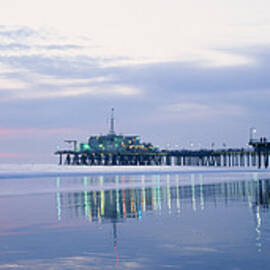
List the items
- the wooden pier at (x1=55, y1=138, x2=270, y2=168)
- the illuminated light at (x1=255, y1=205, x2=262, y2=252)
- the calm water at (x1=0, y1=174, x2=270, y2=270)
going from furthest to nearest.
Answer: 1. the wooden pier at (x1=55, y1=138, x2=270, y2=168)
2. the illuminated light at (x1=255, y1=205, x2=262, y2=252)
3. the calm water at (x1=0, y1=174, x2=270, y2=270)

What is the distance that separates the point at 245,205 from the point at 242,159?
114506mm

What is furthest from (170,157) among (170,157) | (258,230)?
(258,230)

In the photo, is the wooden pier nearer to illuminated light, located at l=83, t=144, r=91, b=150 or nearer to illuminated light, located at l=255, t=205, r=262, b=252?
illuminated light, located at l=83, t=144, r=91, b=150

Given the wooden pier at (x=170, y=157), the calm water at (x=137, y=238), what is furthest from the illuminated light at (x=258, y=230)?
the wooden pier at (x=170, y=157)

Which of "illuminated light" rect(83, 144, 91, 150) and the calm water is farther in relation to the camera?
"illuminated light" rect(83, 144, 91, 150)

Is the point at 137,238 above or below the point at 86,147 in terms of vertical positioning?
below

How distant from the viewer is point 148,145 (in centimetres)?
18962

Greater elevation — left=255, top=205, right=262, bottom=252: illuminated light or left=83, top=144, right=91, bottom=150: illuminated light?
left=83, top=144, right=91, bottom=150: illuminated light

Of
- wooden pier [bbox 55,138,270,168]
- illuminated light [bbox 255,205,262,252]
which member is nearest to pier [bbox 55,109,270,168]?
wooden pier [bbox 55,138,270,168]

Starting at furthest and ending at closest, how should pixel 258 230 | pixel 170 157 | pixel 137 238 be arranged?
pixel 170 157 < pixel 258 230 < pixel 137 238

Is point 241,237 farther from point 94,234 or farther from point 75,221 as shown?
point 75,221

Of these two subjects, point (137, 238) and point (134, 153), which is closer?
point (137, 238)

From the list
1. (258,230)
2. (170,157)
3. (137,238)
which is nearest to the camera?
(137,238)

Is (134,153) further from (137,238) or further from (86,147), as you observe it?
(137,238)
